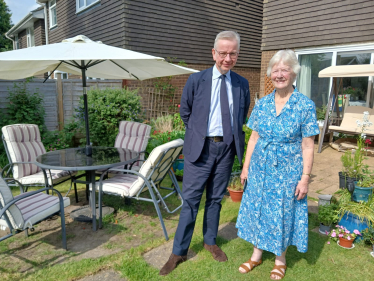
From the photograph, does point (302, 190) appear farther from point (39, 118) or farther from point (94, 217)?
point (39, 118)

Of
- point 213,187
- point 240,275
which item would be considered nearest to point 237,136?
point 213,187

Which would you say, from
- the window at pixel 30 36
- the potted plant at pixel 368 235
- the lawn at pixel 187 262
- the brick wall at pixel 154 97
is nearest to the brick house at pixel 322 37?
the brick wall at pixel 154 97

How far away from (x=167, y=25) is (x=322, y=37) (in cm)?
488

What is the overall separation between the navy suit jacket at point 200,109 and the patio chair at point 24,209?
142 centimetres

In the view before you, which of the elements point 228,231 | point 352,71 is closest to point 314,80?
point 352,71

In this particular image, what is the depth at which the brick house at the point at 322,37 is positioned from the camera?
741cm

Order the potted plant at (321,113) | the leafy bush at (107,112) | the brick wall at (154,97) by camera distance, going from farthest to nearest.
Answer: the brick wall at (154,97), the potted plant at (321,113), the leafy bush at (107,112)

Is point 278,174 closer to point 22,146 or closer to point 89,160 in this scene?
point 89,160

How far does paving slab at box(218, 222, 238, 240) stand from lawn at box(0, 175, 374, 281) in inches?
3.4

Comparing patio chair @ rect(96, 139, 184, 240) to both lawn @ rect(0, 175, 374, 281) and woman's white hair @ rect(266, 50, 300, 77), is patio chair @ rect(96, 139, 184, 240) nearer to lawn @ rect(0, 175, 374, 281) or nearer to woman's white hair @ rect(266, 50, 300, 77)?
lawn @ rect(0, 175, 374, 281)

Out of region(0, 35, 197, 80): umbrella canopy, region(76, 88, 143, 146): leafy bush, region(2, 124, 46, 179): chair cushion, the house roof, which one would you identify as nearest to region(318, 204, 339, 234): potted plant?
region(0, 35, 197, 80): umbrella canopy

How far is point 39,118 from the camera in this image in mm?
6480

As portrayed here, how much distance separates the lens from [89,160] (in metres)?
3.47

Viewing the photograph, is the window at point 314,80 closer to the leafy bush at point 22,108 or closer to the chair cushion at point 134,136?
the chair cushion at point 134,136
